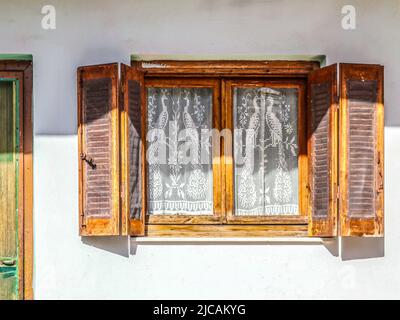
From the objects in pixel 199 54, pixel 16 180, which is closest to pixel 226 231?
pixel 199 54

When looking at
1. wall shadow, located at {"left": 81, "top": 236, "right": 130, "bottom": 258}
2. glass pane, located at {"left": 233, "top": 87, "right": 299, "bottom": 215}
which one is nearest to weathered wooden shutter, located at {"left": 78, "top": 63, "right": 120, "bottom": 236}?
wall shadow, located at {"left": 81, "top": 236, "right": 130, "bottom": 258}

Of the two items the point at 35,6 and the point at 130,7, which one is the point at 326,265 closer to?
the point at 130,7

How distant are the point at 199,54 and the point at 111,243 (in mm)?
1634

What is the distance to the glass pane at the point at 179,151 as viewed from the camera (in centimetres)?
587

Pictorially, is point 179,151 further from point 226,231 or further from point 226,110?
point 226,231

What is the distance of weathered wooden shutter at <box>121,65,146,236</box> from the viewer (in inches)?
219

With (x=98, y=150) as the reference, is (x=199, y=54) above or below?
above

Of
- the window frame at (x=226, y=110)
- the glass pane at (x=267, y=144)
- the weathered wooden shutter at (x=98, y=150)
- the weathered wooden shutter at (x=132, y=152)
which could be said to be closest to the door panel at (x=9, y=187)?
the weathered wooden shutter at (x=98, y=150)

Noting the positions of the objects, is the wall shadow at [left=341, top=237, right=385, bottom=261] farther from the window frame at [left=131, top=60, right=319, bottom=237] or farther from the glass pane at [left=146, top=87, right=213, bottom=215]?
the glass pane at [left=146, top=87, right=213, bottom=215]

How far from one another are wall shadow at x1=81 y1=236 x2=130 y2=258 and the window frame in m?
0.21

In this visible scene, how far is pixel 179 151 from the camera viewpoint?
5887 millimetres
